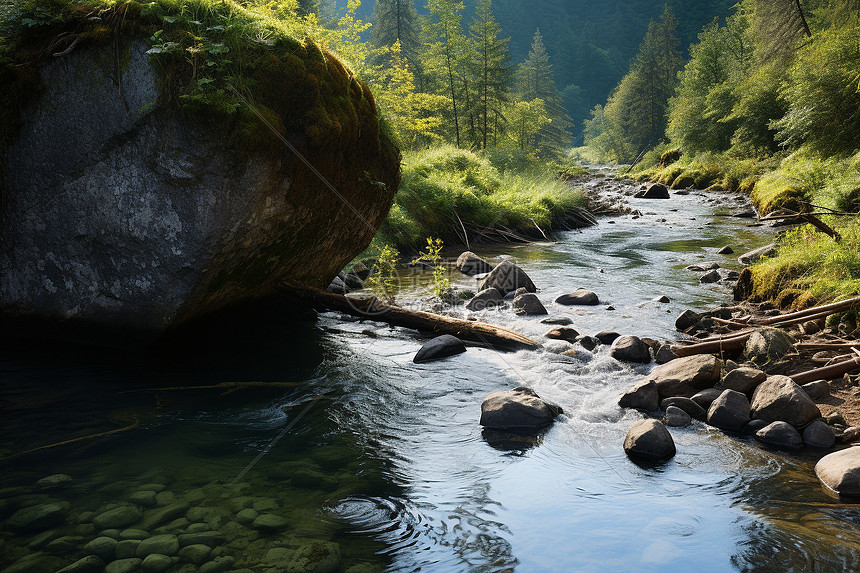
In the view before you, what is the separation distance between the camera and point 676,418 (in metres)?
4.33

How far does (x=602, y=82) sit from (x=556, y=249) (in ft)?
409

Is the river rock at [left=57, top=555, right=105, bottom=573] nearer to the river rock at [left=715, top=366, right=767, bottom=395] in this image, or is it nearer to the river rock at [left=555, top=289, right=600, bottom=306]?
the river rock at [left=715, top=366, right=767, bottom=395]

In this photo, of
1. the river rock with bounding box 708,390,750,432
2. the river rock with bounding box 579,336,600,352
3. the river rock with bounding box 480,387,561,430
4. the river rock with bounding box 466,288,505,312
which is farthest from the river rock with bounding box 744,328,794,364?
the river rock with bounding box 466,288,505,312

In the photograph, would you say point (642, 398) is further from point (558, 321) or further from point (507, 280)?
point (507, 280)

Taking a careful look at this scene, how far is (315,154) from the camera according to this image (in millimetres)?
5250

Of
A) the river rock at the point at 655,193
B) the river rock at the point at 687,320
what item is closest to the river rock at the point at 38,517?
the river rock at the point at 687,320

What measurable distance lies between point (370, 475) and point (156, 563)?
4.45 feet

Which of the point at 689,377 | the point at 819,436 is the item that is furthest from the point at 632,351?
the point at 819,436

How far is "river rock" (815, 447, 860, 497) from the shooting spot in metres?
3.21

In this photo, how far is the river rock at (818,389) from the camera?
14.7ft

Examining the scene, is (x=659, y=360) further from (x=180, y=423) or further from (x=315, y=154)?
(x=180, y=423)

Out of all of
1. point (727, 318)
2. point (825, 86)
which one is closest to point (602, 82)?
point (825, 86)

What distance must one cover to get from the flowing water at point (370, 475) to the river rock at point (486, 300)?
253cm

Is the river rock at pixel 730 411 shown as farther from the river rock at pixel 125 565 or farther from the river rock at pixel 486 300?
the river rock at pixel 486 300
